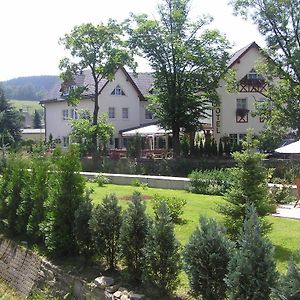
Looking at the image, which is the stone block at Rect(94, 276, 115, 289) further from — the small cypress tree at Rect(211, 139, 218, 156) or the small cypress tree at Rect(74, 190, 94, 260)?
the small cypress tree at Rect(211, 139, 218, 156)

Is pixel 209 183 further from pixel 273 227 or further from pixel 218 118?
pixel 218 118

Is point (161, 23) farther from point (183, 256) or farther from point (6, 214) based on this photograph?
point (183, 256)


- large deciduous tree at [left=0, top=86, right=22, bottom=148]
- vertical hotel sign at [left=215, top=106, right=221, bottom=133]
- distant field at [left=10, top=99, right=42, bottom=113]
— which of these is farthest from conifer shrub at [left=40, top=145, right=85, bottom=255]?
distant field at [left=10, top=99, right=42, bottom=113]

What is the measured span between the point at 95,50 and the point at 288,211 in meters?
23.1

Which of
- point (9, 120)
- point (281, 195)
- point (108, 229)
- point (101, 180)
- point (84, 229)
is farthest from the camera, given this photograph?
point (9, 120)

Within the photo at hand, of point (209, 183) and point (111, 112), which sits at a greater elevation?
point (111, 112)

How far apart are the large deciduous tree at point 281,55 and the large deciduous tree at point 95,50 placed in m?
8.30

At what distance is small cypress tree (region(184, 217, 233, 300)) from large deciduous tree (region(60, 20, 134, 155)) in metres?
28.5

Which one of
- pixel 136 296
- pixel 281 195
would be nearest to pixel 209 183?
pixel 281 195

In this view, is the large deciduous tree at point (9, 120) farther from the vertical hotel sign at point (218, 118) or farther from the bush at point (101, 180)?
the bush at point (101, 180)

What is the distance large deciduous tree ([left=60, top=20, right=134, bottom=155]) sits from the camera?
111ft

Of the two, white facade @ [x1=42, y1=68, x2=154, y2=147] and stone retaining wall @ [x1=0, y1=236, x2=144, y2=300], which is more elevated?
white facade @ [x1=42, y1=68, x2=154, y2=147]

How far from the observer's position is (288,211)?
14.5m

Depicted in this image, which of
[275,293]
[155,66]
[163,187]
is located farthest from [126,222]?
[155,66]
